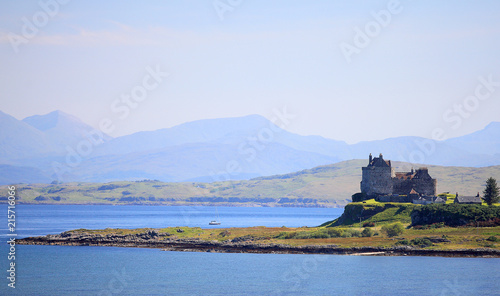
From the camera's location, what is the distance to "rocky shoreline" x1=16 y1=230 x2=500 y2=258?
9894 cm

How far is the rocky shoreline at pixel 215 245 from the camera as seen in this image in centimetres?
9894

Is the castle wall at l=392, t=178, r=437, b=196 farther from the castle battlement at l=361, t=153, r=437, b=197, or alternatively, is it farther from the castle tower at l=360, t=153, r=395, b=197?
the castle tower at l=360, t=153, r=395, b=197

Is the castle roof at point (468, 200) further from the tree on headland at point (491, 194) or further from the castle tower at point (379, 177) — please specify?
the castle tower at point (379, 177)

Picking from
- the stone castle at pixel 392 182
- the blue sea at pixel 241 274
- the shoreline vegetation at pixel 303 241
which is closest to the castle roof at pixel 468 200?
the stone castle at pixel 392 182

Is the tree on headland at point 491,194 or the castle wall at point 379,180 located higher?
the castle wall at point 379,180

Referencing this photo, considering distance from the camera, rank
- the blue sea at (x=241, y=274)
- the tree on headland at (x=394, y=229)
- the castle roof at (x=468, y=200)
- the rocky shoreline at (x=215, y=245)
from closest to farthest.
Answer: the blue sea at (x=241, y=274)
the rocky shoreline at (x=215, y=245)
the tree on headland at (x=394, y=229)
the castle roof at (x=468, y=200)

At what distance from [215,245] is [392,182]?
1732 inches

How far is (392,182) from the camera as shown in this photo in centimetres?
A: 13662

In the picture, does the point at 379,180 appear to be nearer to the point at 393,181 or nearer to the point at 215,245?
the point at 393,181

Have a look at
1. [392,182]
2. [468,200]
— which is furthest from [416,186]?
[468,200]

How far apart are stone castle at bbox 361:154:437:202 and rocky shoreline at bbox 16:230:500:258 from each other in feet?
109

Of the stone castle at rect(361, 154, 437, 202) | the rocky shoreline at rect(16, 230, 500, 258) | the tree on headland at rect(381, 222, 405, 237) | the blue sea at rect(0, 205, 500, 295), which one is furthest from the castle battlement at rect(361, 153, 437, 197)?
the blue sea at rect(0, 205, 500, 295)

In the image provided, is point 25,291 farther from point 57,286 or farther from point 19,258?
point 19,258

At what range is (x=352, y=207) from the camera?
133000mm
